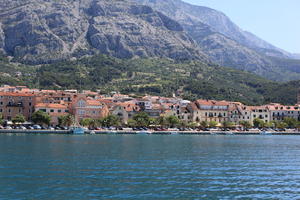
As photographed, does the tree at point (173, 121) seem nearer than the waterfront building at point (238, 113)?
Yes

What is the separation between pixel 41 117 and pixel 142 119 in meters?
34.3

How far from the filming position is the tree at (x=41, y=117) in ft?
462

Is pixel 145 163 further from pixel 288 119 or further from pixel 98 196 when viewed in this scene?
pixel 288 119

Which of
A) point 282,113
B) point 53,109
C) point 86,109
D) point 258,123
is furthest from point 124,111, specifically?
point 282,113

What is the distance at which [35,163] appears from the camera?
57094mm

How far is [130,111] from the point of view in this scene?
546 feet

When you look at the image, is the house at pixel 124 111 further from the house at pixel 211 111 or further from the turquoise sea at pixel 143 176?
the turquoise sea at pixel 143 176

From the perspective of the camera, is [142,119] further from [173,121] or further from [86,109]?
[86,109]

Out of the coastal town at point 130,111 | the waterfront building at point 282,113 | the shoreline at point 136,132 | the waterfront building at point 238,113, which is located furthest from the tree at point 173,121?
the waterfront building at point 282,113

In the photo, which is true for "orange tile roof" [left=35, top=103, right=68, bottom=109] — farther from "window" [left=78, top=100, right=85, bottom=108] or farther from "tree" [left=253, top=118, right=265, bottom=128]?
"tree" [left=253, top=118, right=265, bottom=128]

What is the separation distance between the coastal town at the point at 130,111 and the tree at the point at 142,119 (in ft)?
1.12

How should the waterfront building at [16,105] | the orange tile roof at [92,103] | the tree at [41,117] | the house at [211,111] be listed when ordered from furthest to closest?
the house at [211,111] → the orange tile roof at [92,103] → the waterfront building at [16,105] → the tree at [41,117]

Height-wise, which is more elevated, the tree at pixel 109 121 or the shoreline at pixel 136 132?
the tree at pixel 109 121

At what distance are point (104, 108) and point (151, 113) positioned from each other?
1876 cm
